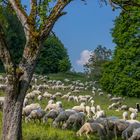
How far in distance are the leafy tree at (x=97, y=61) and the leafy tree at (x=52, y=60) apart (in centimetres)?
742

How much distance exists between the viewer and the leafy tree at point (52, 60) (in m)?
111

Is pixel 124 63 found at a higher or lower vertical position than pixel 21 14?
higher

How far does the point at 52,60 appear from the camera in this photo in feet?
373

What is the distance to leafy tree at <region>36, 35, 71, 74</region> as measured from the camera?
111m

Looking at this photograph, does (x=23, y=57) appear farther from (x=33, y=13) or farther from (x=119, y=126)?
(x=119, y=126)

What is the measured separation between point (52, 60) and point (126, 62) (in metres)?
50.1

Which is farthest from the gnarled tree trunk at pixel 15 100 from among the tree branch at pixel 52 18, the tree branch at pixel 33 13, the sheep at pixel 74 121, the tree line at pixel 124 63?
the tree line at pixel 124 63

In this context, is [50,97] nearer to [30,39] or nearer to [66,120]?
[66,120]

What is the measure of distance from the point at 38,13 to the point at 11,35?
89.2 metres

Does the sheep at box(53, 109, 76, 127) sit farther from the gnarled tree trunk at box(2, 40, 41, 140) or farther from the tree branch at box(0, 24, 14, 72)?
the tree branch at box(0, 24, 14, 72)

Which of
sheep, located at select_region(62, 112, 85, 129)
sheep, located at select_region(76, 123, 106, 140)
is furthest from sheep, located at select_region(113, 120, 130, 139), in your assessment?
sheep, located at select_region(62, 112, 85, 129)

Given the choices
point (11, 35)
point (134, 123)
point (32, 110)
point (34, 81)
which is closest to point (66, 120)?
point (32, 110)

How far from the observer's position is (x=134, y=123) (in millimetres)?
24812

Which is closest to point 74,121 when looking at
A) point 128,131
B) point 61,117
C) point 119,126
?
point 61,117
